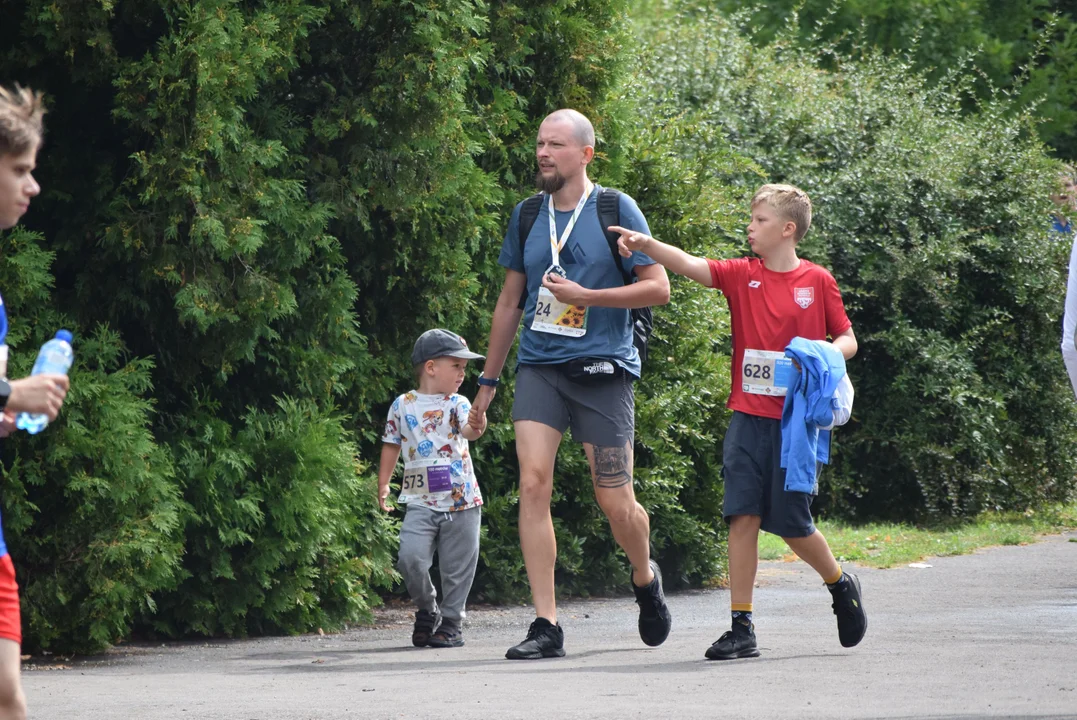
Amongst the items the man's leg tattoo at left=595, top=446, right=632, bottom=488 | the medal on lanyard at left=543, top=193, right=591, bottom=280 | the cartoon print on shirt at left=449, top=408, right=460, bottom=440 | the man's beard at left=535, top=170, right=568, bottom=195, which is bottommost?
the man's leg tattoo at left=595, top=446, right=632, bottom=488

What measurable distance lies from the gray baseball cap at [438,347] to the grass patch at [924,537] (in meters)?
4.18

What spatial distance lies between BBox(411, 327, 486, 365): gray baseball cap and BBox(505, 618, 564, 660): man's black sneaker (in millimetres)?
1484

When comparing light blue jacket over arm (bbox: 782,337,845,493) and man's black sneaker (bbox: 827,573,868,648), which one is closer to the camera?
light blue jacket over arm (bbox: 782,337,845,493)

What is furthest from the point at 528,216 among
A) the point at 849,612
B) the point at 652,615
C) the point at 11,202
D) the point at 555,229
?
the point at 11,202

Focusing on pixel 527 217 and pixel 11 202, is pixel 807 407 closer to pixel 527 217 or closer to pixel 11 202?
pixel 527 217

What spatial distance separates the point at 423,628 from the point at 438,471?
2.46 feet

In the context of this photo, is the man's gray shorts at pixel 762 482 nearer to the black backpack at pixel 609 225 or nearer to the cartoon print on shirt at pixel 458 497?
the black backpack at pixel 609 225

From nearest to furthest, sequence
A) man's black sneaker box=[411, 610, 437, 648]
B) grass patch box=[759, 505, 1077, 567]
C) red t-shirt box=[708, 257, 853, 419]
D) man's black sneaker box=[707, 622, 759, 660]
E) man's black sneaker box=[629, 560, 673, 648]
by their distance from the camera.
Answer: man's black sneaker box=[707, 622, 759, 660] < red t-shirt box=[708, 257, 853, 419] < man's black sneaker box=[629, 560, 673, 648] < man's black sneaker box=[411, 610, 437, 648] < grass patch box=[759, 505, 1077, 567]

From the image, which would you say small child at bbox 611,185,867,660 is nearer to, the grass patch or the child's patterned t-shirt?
the child's patterned t-shirt

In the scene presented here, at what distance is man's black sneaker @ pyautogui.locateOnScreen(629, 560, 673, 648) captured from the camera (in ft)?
22.6

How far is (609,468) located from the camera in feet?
22.2

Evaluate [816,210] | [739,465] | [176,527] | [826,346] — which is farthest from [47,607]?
[816,210]

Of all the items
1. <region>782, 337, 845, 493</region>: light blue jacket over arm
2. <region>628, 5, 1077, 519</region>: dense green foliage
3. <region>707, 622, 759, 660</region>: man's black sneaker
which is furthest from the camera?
<region>628, 5, 1077, 519</region>: dense green foliage

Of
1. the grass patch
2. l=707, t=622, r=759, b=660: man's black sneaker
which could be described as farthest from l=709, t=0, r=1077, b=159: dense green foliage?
l=707, t=622, r=759, b=660: man's black sneaker
